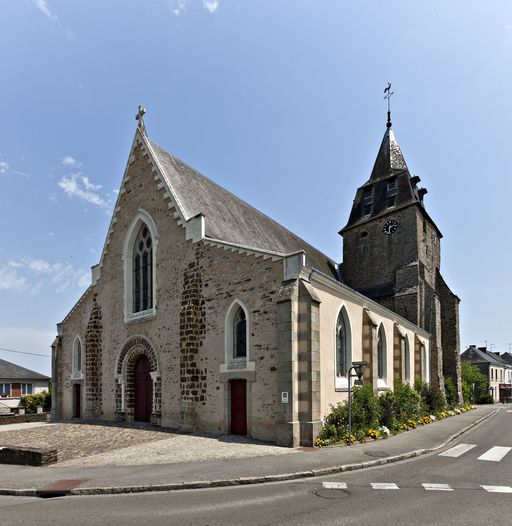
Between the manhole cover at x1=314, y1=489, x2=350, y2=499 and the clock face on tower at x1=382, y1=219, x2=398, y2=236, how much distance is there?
2431 centimetres

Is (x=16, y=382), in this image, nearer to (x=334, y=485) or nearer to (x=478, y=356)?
(x=334, y=485)

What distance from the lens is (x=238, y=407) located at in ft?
47.8

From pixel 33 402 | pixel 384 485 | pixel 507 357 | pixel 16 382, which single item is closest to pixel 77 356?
pixel 33 402

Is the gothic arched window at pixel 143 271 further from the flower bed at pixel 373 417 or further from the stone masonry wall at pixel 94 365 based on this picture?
the flower bed at pixel 373 417

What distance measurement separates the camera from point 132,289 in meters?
20.1

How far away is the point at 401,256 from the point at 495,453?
18.3 meters

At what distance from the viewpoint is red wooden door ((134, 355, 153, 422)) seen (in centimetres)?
1844

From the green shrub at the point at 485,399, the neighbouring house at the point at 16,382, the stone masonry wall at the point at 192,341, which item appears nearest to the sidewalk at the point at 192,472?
the stone masonry wall at the point at 192,341

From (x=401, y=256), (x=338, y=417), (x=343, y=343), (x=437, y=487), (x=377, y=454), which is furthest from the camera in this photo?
(x=401, y=256)

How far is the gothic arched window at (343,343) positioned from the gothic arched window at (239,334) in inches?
142

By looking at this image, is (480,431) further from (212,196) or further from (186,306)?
(212,196)

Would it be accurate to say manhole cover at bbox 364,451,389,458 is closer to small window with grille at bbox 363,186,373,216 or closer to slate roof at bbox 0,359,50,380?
small window with grille at bbox 363,186,373,216

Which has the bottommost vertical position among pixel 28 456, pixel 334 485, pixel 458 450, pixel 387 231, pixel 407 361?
pixel 458 450

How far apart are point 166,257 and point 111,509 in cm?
1170
